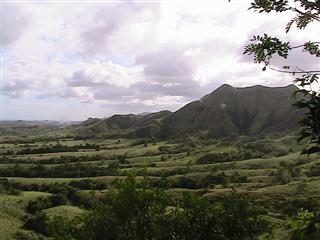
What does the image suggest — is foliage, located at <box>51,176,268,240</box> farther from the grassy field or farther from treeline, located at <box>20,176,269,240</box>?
the grassy field

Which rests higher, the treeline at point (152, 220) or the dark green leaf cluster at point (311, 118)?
the dark green leaf cluster at point (311, 118)

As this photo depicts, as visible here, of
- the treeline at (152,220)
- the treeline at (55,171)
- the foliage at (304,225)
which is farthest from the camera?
the treeline at (55,171)

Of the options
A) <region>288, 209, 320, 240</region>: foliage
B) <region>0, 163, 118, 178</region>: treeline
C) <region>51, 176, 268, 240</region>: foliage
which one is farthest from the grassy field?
<region>288, 209, 320, 240</region>: foliage

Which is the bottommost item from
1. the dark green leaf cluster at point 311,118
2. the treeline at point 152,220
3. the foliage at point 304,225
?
the treeline at point 152,220

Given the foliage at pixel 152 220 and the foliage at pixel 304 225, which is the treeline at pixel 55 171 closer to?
the foliage at pixel 152 220

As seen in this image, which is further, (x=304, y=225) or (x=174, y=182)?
(x=174, y=182)

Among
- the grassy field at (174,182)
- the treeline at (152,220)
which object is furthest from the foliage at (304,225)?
the grassy field at (174,182)

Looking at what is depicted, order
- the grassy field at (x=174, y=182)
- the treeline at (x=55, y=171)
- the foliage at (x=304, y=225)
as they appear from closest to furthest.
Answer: the foliage at (x=304, y=225) < the grassy field at (x=174, y=182) < the treeline at (x=55, y=171)

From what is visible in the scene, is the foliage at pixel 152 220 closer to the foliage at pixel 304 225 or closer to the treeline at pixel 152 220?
the treeline at pixel 152 220

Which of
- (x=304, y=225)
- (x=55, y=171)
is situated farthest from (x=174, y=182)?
(x=304, y=225)

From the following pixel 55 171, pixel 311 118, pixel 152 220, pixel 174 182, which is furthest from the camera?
pixel 55 171

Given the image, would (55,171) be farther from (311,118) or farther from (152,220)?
(311,118)

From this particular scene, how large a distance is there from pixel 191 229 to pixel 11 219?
273ft

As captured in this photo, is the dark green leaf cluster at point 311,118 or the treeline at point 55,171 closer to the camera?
the dark green leaf cluster at point 311,118
